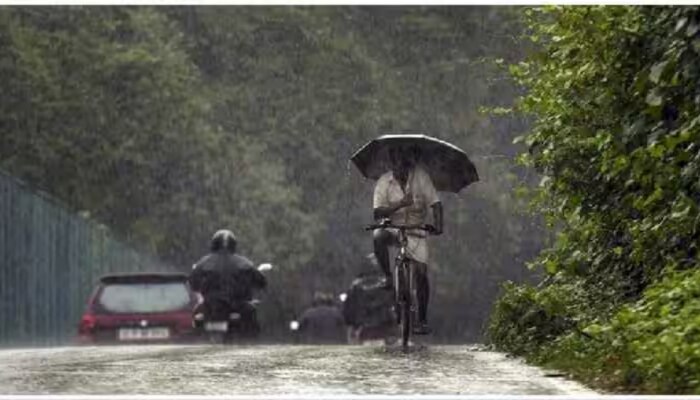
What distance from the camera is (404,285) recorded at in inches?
616

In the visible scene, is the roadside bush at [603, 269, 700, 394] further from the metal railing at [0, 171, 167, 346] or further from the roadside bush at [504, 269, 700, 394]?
the metal railing at [0, 171, 167, 346]

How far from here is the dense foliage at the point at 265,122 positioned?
35.6 m

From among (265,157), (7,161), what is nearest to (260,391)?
(7,161)

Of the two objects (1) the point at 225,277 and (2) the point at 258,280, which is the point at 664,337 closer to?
(2) the point at 258,280

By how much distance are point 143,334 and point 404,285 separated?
8.17m

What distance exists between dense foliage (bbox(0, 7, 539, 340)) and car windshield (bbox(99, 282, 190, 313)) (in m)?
12.0

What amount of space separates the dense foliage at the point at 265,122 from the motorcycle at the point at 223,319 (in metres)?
12.9

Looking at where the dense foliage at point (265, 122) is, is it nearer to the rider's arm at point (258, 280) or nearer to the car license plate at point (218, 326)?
the car license plate at point (218, 326)

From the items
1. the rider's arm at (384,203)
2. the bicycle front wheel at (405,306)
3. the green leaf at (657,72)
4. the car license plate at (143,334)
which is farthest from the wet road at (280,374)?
the car license plate at (143,334)

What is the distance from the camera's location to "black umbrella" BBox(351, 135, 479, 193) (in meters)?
16.9

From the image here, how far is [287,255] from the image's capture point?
4091cm

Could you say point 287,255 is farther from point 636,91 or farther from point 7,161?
point 636,91

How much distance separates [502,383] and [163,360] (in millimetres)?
3725

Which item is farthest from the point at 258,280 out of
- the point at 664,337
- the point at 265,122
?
the point at 265,122
